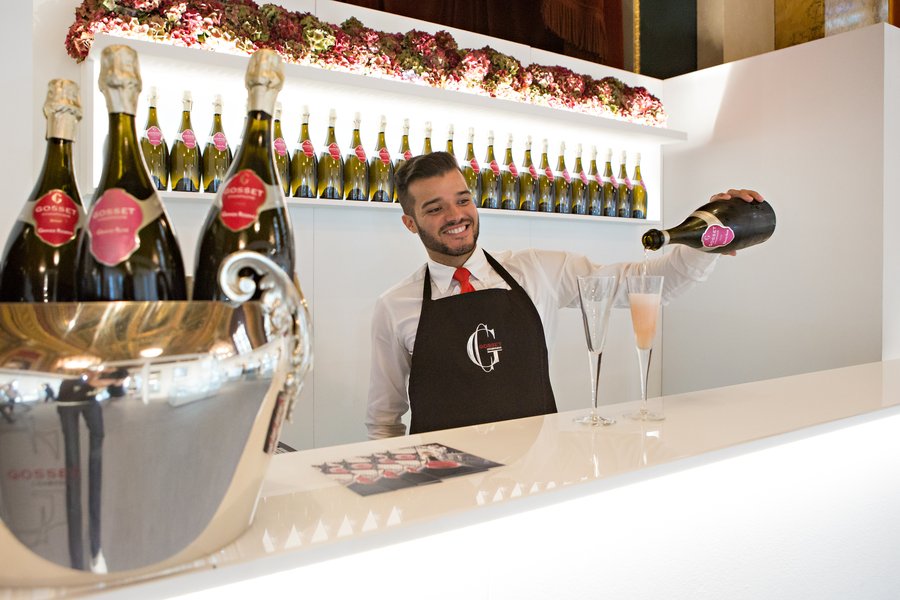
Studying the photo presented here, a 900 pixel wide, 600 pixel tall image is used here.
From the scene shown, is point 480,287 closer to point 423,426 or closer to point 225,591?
point 423,426

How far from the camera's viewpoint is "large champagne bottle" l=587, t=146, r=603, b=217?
9.84 feet

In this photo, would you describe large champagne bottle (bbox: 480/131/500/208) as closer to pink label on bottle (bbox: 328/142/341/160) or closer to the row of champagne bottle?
the row of champagne bottle

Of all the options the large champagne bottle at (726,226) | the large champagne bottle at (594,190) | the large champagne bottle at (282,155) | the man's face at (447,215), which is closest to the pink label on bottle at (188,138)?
the large champagne bottle at (282,155)

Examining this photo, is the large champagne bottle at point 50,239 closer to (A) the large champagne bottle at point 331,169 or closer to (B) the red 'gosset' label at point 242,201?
(B) the red 'gosset' label at point 242,201

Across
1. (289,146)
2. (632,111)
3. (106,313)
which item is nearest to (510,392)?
(289,146)

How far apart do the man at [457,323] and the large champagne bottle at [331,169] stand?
0.51 meters

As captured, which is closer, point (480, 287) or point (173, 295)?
point (173, 295)

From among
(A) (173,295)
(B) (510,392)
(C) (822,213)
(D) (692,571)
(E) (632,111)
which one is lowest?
(D) (692,571)

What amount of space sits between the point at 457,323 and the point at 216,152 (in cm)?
97

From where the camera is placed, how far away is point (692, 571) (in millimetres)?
974

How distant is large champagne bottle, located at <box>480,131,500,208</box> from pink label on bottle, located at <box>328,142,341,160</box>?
606 mm

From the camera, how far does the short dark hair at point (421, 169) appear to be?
1823 millimetres

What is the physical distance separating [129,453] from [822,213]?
9.74ft

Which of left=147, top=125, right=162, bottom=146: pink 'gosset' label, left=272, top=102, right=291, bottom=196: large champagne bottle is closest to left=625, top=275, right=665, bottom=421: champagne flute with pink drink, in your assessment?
left=272, top=102, right=291, bottom=196: large champagne bottle
